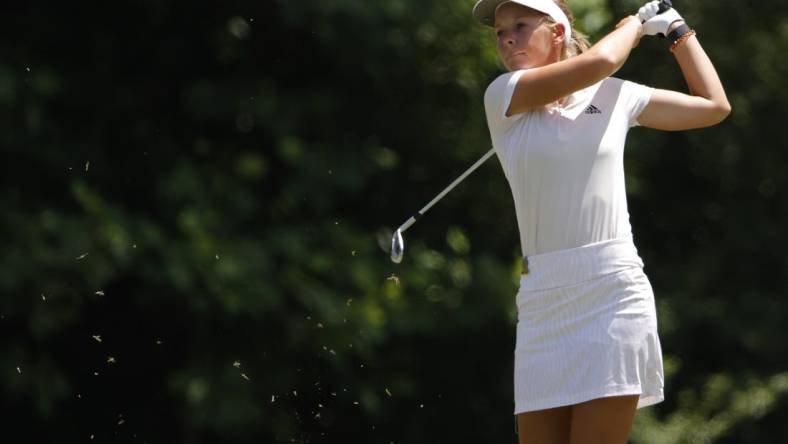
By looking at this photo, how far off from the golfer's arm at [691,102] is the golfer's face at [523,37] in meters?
0.24

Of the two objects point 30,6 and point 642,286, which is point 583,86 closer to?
point 642,286

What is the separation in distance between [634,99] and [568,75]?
21cm

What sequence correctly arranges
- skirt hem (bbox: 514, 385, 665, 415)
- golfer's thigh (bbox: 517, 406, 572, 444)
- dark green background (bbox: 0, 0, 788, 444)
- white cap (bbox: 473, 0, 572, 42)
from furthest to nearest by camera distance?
dark green background (bbox: 0, 0, 788, 444), white cap (bbox: 473, 0, 572, 42), golfer's thigh (bbox: 517, 406, 572, 444), skirt hem (bbox: 514, 385, 665, 415)

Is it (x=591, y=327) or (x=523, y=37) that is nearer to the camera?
(x=591, y=327)

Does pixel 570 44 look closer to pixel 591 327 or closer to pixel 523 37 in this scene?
pixel 523 37

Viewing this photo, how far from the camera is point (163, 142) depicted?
458 cm

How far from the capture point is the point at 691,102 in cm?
302

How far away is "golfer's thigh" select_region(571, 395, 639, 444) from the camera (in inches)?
109

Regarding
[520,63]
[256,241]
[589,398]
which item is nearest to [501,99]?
[520,63]

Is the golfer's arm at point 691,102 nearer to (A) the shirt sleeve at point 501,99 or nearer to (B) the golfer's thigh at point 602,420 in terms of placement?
(A) the shirt sleeve at point 501,99

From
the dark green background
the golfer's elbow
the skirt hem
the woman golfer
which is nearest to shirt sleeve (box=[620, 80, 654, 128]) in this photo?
the woman golfer

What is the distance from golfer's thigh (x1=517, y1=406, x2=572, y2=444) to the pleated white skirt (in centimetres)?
3

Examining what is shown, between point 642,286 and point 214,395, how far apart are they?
1.85 meters

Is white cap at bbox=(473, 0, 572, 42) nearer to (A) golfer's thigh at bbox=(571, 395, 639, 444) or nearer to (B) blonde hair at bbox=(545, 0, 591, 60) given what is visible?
(B) blonde hair at bbox=(545, 0, 591, 60)
